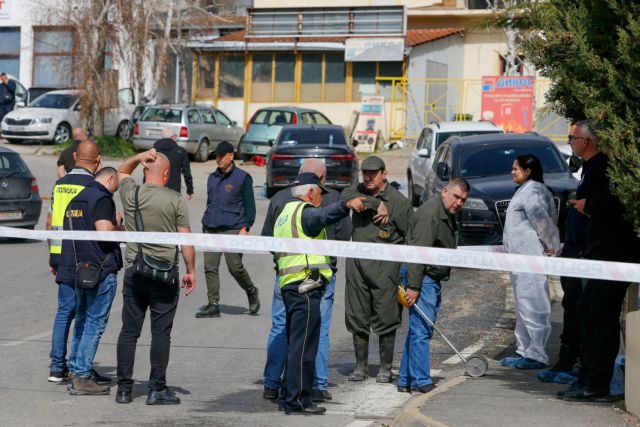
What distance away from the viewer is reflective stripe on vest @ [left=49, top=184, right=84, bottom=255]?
949 cm

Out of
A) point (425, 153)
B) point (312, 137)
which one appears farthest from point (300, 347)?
point (312, 137)

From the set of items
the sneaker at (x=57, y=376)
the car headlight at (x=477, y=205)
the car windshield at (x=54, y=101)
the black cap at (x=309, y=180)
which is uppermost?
the car windshield at (x=54, y=101)

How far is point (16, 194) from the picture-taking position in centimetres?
1920

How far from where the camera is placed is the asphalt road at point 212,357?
27.7ft

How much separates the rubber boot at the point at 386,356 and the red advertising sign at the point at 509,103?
23678 millimetres

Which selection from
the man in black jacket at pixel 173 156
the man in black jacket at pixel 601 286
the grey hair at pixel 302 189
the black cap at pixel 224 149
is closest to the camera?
the man in black jacket at pixel 601 286

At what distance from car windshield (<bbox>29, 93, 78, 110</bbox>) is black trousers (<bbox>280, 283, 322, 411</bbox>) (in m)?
29.8

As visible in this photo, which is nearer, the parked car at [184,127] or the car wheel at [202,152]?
the parked car at [184,127]

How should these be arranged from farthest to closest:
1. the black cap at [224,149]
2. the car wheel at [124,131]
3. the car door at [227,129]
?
the car wheel at [124,131]
the car door at [227,129]
the black cap at [224,149]

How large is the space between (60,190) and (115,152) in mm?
25792

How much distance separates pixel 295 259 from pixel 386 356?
162 centimetres

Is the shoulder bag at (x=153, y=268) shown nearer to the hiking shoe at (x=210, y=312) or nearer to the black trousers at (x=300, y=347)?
the black trousers at (x=300, y=347)

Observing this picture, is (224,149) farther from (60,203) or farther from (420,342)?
(420,342)

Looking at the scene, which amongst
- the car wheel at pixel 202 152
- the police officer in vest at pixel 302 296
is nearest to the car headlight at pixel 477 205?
the police officer in vest at pixel 302 296
